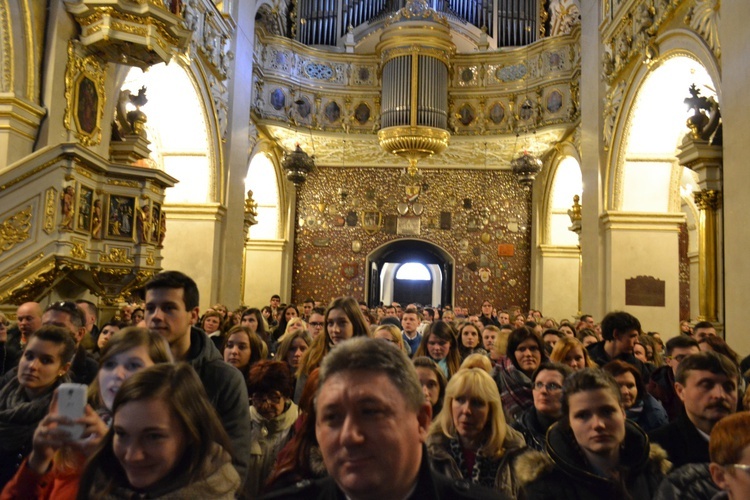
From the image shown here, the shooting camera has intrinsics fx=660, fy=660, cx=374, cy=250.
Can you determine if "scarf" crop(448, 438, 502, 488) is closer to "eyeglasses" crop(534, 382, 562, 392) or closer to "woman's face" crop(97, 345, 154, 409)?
"eyeglasses" crop(534, 382, 562, 392)

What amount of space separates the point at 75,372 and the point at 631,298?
10.2 meters

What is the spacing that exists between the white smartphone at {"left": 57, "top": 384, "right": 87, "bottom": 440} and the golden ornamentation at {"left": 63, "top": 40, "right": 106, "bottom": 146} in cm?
672

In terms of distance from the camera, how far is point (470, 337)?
261 inches

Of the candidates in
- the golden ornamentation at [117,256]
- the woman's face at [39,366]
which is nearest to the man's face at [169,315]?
the woman's face at [39,366]

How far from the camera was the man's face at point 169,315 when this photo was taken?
3086 mm

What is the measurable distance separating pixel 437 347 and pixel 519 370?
1.06 meters

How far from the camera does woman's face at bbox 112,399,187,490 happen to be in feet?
6.11

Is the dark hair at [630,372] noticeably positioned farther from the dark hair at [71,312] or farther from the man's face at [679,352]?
the dark hair at [71,312]

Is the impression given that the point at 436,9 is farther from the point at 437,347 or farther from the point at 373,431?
the point at 373,431

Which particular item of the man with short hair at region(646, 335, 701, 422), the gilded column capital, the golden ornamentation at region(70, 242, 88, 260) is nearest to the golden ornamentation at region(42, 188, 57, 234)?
the golden ornamentation at region(70, 242, 88, 260)

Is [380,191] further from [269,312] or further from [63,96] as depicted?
[63,96]

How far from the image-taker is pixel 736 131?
23.6 ft

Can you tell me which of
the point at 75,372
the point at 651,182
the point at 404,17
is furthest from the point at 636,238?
the point at 75,372

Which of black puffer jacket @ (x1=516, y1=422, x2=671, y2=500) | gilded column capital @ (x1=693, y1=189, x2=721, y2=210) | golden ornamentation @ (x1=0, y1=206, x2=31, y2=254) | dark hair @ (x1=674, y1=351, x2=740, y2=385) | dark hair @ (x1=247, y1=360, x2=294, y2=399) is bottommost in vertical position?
black puffer jacket @ (x1=516, y1=422, x2=671, y2=500)
